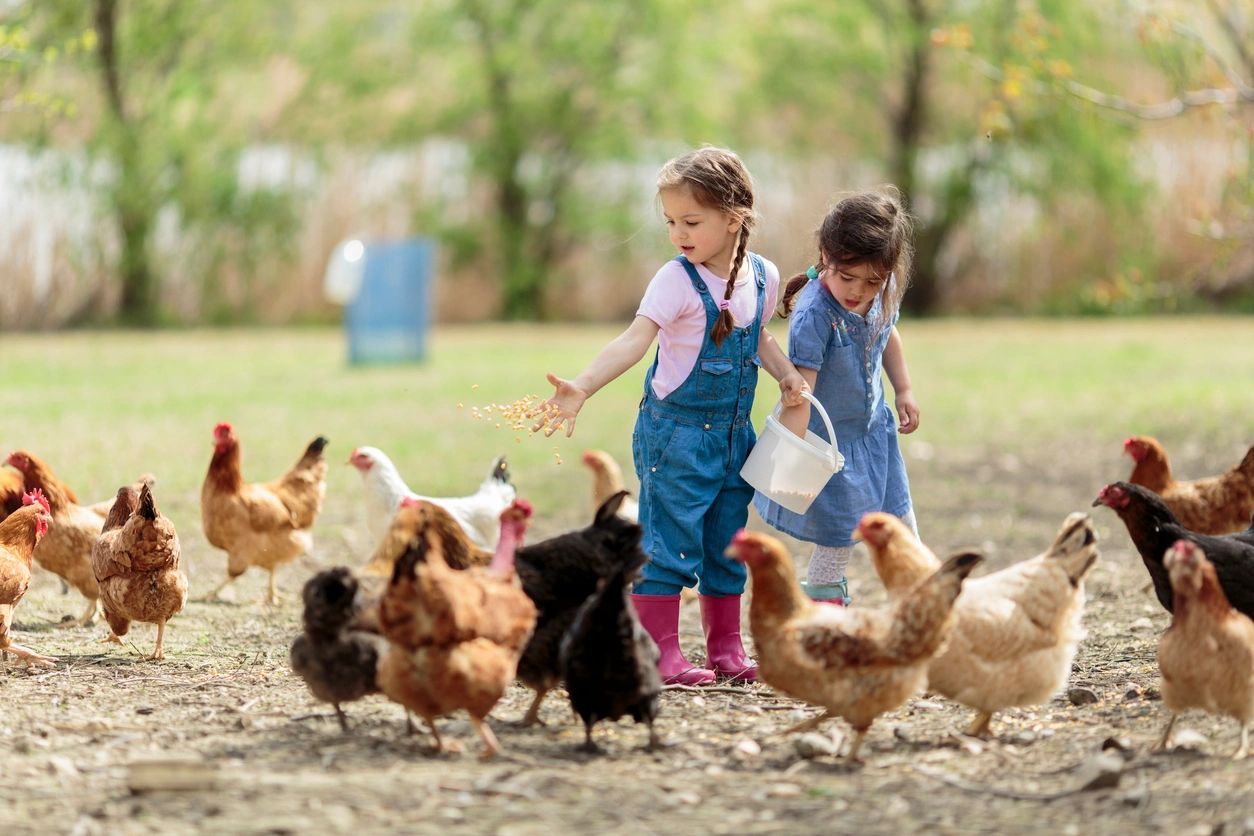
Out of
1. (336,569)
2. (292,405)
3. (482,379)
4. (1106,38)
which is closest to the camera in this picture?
(336,569)

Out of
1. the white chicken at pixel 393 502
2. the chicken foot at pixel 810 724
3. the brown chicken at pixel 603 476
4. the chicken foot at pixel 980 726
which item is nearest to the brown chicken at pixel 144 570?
the white chicken at pixel 393 502

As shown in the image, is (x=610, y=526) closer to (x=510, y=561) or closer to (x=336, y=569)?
(x=510, y=561)

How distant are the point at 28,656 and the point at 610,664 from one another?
7.97 ft

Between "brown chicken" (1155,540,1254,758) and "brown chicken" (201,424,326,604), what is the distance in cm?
414

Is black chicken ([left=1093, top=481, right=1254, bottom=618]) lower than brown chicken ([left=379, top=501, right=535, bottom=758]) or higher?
higher

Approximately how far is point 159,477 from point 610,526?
5.80 m

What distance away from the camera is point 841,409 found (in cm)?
557

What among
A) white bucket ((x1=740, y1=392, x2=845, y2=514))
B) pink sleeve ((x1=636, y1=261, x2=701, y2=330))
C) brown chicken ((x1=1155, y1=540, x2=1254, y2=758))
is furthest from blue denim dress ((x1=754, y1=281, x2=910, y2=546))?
brown chicken ((x1=1155, y1=540, x2=1254, y2=758))

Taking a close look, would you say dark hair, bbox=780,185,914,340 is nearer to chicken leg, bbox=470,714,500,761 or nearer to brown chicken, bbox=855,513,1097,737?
brown chicken, bbox=855,513,1097,737

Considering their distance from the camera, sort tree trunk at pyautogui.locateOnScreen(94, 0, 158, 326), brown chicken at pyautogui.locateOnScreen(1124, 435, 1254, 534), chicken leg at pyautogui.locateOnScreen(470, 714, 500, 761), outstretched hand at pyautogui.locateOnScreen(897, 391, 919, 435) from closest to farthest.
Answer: chicken leg at pyautogui.locateOnScreen(470, 714, 500, 761)
outstretched hand at pyautogui.locateOnScreen(897, 391, 919, 435)
brown chicken at pyautogui.locateOnScreen(1124, 435, 1254, 534)
tree trunk at pyautogui.locateOnScreen(94, 0, 158, 326)

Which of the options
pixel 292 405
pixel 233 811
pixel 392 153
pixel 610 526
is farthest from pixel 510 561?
pixel 392 153

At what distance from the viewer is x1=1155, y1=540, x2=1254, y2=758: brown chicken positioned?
4258mm

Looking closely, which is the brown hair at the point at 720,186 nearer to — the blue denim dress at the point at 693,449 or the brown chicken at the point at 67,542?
the blue denim dress at the point at 693,449

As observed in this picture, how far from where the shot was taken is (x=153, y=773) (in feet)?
12.5
